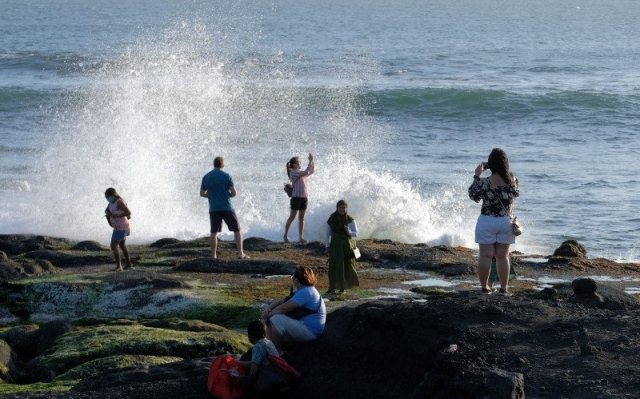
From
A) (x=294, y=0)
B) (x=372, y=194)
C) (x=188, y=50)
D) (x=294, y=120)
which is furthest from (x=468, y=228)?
(x=294, y=0)

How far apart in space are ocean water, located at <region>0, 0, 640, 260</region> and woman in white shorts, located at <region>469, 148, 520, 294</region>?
1014cm

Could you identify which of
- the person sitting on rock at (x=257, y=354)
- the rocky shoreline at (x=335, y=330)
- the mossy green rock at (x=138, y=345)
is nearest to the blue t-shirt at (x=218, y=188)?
the rocky shoreline at (x=335, y=330)

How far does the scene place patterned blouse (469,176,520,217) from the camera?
39.6 ft

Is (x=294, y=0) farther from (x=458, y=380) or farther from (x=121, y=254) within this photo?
(x=458, y=380)

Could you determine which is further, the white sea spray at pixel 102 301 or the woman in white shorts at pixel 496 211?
the white sea spray at pixel 102 301

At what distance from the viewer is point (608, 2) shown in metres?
146

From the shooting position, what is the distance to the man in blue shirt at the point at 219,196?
17266 millimetres

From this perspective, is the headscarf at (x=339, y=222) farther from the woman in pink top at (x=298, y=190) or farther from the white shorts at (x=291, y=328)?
the woman in pink top at (x=298, y=190)

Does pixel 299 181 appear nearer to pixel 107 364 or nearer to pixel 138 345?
pixel 138 345

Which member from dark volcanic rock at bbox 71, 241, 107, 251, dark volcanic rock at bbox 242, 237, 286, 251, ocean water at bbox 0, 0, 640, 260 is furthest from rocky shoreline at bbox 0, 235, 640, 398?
ocean water at bbox 0, 0, 640, 260

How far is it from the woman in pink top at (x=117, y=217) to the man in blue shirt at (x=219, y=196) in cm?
121

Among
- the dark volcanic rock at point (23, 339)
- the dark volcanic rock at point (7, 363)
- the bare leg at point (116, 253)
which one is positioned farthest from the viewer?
the bare leg at point (116, 253)

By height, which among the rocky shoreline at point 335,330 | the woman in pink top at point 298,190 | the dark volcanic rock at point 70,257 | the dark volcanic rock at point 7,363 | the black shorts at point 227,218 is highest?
the woman in pink top at point 298,190

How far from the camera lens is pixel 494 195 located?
12078 millimetres
